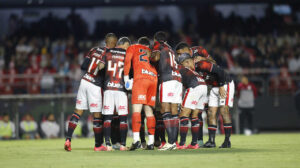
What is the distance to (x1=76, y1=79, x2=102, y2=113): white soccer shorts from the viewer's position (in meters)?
10.9

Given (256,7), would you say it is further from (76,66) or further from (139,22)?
(76,66)

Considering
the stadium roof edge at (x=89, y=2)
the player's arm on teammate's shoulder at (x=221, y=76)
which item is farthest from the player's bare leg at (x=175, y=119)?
the stadium roof edge at (x=89, y=2)

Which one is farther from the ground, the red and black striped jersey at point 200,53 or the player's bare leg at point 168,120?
the red and black striped jersey at point 200,53

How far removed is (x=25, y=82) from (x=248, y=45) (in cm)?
1005

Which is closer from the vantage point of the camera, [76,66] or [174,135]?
[174,135]

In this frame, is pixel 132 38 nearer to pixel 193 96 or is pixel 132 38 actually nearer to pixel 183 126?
pixel 193 96

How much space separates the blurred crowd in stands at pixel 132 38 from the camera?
21219mm

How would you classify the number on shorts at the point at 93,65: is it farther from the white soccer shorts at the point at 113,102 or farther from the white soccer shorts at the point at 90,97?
the white soccer shorts at the point at 113,102

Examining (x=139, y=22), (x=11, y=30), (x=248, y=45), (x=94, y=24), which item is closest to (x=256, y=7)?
(x=248, y=45)

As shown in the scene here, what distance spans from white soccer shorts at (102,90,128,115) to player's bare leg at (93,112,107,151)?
40 centimetres

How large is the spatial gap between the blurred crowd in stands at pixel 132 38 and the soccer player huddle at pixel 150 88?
9777 millimetres

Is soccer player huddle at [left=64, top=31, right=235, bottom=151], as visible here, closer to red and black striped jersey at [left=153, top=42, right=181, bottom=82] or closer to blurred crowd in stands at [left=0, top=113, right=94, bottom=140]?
red and black striped jersey at [left=153, top=42, right=181, bottom=82]

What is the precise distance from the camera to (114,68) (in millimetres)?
10703

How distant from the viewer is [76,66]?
75.9ft
